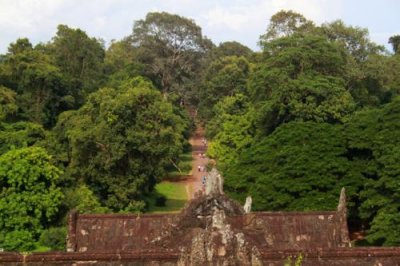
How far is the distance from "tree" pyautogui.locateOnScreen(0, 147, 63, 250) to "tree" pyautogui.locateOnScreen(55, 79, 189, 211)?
17.3 ft

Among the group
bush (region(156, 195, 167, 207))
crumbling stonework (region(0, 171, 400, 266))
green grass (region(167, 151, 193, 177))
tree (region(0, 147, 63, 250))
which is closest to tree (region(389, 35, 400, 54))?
green grass (region(167, 151, 193, 177))

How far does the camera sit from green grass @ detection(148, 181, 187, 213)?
4828cm

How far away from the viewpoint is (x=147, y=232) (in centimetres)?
1858

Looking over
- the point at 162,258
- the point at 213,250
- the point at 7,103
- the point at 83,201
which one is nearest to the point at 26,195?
the point at 83,201

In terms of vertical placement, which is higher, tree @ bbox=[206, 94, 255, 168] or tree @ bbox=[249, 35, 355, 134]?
tree @ bbox=[249, 35, 355, 134]

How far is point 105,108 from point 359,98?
23.5 meters

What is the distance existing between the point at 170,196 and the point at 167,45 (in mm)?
35044

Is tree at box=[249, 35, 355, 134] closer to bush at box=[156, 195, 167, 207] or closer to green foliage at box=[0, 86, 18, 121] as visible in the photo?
bush at box=[156, 195, 167, 207]

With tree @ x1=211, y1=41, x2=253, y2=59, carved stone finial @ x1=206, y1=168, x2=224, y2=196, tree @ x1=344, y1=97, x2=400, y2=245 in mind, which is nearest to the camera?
carved stone finial @ x1=206, y1=168, x2=224, y2=196

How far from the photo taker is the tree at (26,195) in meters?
33.8

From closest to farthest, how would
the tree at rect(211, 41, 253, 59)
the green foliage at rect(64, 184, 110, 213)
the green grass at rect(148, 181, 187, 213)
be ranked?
1. the green foliage at rect(64, 184, 110, 213)
2. the green grass at rect(148, 181, 187, 213)
3. the tree at rect(211, 41, 253, 59)

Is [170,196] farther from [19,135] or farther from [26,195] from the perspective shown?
[26,195]

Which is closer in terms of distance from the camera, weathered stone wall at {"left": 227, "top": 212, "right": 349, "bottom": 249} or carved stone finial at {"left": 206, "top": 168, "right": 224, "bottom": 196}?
carved stone finial at {"left": 206, "top": 168, "right": 224, "bottom": 196}

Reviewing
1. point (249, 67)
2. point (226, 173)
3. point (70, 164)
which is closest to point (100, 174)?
point (70, 164)
